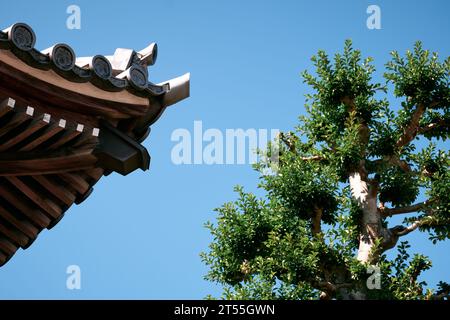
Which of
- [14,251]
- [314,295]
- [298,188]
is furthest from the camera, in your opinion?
[298,188]

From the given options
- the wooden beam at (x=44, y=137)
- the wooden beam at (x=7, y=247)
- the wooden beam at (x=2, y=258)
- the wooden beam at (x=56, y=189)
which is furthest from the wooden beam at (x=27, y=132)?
the wooden beam at (x=2, y=258)

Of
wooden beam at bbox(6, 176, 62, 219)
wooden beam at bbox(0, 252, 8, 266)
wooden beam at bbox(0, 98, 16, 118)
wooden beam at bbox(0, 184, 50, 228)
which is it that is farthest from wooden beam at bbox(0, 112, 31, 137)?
wooden beam at bbox(0, 252, 8, 266)

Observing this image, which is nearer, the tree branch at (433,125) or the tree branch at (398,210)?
the tree branch at (398,210)

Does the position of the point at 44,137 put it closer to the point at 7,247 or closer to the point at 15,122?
the point at 15,122

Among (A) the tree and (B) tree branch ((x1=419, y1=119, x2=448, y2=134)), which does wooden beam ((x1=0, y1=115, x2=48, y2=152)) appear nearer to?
(A) the tree

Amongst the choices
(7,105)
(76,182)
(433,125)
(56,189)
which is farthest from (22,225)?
(433,125)

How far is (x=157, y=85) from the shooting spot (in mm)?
6836

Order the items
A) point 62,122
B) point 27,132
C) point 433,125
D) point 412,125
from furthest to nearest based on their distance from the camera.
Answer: point 433,125 → point 412,125 → point 62,122 → point 27,132

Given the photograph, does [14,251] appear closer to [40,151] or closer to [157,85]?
[40,151]

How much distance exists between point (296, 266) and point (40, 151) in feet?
17.9

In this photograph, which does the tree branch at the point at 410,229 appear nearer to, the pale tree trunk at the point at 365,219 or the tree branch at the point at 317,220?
the pale tree trunk at the point at 365,219

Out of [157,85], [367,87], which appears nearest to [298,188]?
[367,87]

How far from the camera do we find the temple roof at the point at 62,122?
5.86 m

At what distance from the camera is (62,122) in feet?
20.2
